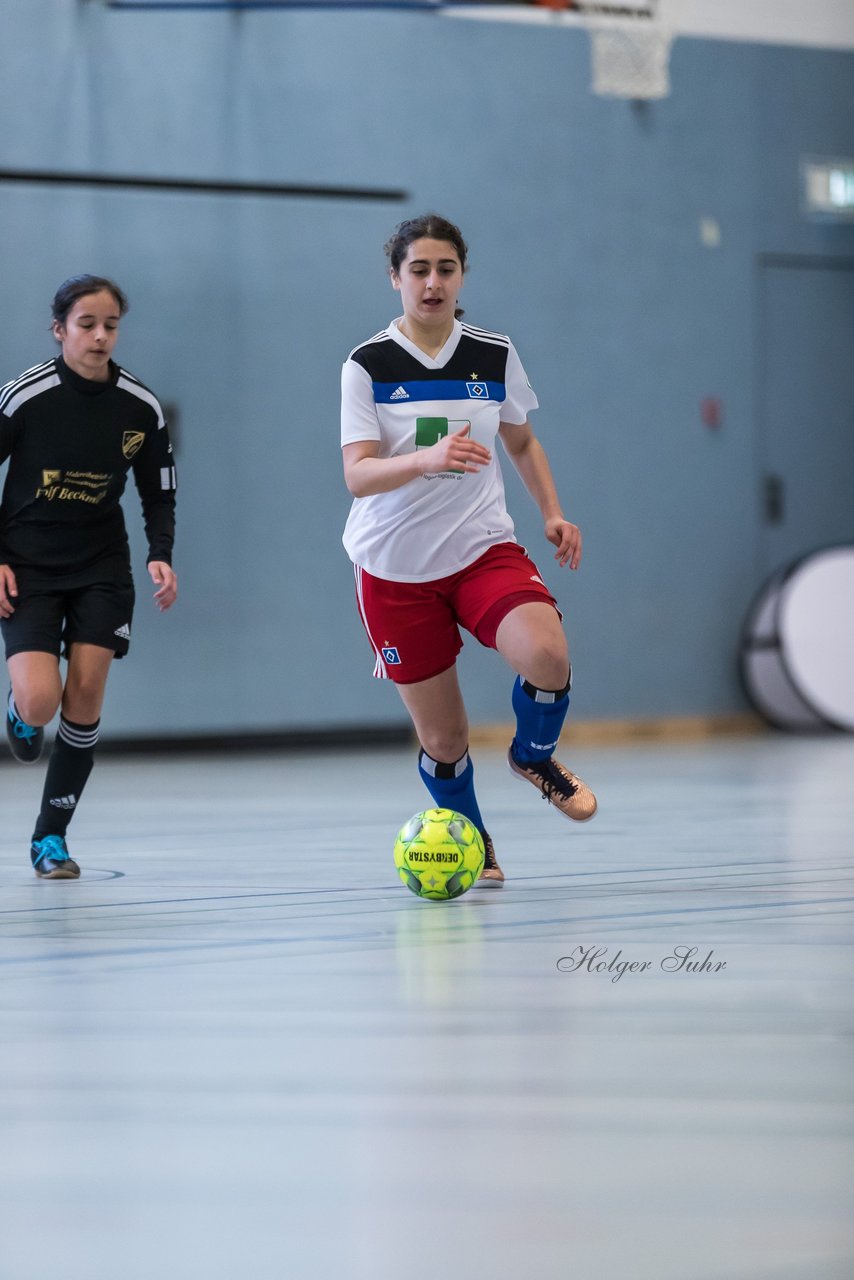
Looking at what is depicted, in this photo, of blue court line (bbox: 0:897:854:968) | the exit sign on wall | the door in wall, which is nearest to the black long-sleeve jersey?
blue court line (bbox: 0:897:854:968)

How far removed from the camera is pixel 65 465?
4766mm

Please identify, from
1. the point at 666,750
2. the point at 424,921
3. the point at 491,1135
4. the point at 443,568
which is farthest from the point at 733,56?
the point at 491,1135

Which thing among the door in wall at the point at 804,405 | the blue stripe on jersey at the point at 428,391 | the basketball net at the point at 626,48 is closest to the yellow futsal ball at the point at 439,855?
the blue stripe on jersey at the point at 428,391

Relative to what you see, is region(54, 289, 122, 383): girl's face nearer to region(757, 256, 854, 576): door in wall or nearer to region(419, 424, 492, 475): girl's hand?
region(419, 424, 492, 475): girl's hand

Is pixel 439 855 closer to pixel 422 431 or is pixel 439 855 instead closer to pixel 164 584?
pixel 422 431

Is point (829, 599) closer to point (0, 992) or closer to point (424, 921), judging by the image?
point (424, 921)

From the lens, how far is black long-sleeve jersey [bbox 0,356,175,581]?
476cm

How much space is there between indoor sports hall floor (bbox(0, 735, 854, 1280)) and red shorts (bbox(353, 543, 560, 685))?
0.53 m

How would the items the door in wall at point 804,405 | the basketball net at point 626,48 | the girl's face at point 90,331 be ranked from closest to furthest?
the girl's face at point 90,331, the basketball net at point 626,48, the door in wall at point 804,405

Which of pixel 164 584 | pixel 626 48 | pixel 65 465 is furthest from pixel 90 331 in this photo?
pixel 626 48

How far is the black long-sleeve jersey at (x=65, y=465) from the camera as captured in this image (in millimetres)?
4762

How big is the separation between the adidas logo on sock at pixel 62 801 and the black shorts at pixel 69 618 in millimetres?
358

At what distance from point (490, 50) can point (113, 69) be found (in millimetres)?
1969

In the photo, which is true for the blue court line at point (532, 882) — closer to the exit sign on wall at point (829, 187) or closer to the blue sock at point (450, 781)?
the blue sock at point (450, 781)
